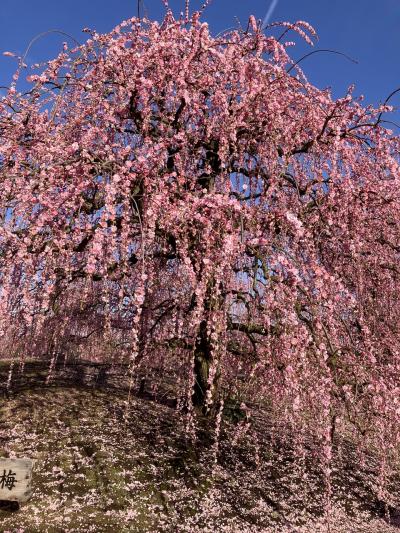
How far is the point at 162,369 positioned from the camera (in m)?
9.46

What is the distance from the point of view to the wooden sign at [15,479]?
535 centimetres

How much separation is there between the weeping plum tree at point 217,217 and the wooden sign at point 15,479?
1.85 m

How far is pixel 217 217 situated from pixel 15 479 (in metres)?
4.29

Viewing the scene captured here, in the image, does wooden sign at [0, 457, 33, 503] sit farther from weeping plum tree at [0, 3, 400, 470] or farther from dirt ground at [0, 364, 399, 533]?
weeping plum tree at [0, 3, 400, 470]

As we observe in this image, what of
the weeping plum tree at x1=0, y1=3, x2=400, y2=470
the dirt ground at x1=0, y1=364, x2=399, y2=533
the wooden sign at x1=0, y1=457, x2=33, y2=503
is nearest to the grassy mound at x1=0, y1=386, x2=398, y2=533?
the dirt ground at x1=0, y1=364, x2=399, y2=533

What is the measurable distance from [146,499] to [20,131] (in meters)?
6.03

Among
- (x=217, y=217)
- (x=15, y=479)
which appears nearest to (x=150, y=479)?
(x=15, y=479)

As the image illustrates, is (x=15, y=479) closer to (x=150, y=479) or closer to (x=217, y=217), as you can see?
(x=150, y=479)

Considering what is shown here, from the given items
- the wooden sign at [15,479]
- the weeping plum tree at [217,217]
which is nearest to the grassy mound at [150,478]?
the wooden sign at [15,479]

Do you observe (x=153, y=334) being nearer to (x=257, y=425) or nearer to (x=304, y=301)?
(x=257, y=425)

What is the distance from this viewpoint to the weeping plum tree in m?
5.65

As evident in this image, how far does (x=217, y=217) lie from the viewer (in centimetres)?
587

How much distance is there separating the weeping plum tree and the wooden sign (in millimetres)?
1852

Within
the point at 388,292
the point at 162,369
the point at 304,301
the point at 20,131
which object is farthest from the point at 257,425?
the point at 20,131
